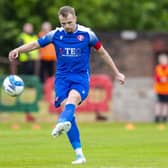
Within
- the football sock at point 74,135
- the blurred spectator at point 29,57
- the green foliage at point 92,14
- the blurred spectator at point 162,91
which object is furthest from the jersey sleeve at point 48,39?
the green foliage at point 92,14

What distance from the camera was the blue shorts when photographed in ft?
44.0

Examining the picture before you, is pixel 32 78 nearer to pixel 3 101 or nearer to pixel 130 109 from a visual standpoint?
pixel 3 101

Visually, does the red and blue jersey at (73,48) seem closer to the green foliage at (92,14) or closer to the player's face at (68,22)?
the player's face at (68,22)

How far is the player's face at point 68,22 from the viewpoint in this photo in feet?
42.9

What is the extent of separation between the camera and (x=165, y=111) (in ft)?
85.1

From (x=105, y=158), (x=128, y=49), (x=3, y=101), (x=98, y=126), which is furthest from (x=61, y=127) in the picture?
(x=128, y=49)

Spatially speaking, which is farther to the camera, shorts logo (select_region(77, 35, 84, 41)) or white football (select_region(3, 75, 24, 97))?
white football (select_region(3, 75, 24, 97))

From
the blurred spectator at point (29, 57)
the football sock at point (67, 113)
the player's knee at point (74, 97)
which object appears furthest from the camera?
the blurred spectator at point (29, 57)

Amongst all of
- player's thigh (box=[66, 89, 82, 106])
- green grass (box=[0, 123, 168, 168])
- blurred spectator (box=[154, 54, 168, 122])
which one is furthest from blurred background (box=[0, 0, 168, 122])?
player's thigh (box=[66, 89, 82, 106])

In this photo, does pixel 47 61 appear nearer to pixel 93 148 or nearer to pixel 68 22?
pixel 93 148

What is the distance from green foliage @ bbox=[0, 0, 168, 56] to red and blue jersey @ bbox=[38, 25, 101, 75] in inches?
891

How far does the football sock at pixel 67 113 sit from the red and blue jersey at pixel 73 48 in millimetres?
632

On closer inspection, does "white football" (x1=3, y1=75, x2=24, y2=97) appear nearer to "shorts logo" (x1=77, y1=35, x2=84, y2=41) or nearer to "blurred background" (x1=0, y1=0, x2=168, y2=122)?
"shorts logo" (x1=77, y1=35, x2=84, y2=41)

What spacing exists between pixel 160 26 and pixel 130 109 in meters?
16.1
